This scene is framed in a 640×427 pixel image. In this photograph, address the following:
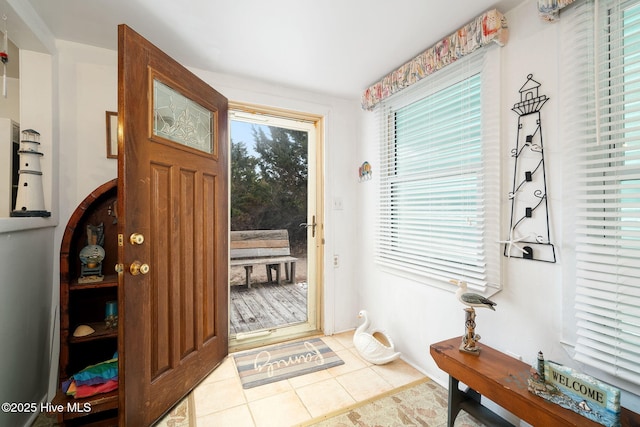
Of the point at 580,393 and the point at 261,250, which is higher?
the point at 261,250

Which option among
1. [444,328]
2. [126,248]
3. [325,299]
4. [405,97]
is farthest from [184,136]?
[444,328]

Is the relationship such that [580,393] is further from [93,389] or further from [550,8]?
[93,389]

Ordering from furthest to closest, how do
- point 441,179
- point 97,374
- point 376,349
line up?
point 376,349 → point 441,179 → point 97,374

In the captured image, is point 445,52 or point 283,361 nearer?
point 445,52

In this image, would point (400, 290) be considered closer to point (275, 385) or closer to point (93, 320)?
point (275, 385)

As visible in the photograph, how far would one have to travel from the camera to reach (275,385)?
192cm

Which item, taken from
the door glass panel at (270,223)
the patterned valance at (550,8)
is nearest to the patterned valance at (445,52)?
the patterned valance at (550,8)

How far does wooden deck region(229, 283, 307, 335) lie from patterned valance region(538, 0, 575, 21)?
9.64ft

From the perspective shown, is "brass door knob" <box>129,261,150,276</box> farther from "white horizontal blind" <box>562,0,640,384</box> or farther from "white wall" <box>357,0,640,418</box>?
"white horizontal blind" <box>562,0,640,384</box>

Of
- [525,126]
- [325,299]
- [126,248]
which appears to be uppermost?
[525,126]

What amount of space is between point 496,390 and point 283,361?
1.56 meters

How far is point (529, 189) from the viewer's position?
4.73 feet

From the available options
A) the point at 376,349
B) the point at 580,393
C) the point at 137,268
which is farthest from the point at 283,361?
the point at 580,393

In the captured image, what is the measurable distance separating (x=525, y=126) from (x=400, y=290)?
1.45 m
